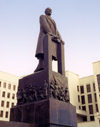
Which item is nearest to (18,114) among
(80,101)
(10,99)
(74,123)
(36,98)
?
(36,98)

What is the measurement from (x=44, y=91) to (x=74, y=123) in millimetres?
2009

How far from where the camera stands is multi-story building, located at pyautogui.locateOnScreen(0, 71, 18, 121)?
48656 mm

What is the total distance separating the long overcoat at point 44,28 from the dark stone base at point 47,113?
2.73 m

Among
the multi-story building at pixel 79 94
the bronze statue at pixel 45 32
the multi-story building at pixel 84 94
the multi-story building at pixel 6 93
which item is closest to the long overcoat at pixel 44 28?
the bronze statue at pixel 45 32

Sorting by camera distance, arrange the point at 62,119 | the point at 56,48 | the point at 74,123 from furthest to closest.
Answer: the point at 56,48
the point at 74,123
the point at 62,119

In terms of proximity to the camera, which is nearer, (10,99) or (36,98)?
(36,98)

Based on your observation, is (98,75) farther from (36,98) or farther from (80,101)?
(36,98)

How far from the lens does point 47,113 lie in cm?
734

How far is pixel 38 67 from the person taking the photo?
9.54 meters

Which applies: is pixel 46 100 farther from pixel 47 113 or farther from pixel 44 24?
pixel 44 24

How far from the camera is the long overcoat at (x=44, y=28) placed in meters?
9.55

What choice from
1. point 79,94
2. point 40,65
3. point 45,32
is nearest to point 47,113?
point 40,65

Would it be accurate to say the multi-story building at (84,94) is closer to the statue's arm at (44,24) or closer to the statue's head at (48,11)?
the statue's head at (48,11)

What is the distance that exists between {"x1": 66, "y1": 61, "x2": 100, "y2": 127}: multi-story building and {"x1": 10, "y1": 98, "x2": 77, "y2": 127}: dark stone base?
44739 millimetres
